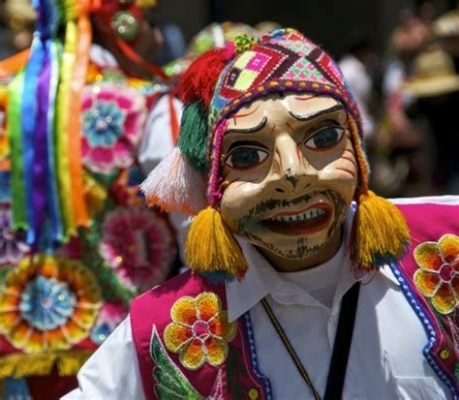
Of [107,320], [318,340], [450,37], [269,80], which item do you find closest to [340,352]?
[318,340]

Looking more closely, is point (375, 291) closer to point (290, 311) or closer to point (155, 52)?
point (290, 311)

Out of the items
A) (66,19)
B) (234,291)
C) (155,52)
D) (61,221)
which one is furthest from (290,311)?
(155,52)

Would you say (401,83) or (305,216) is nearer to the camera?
(305,216)

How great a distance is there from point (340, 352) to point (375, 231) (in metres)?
0.26

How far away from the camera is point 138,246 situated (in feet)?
12.9

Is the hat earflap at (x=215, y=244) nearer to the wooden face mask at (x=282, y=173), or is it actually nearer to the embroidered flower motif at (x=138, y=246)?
the wooden face mask at (x=282, y=173)

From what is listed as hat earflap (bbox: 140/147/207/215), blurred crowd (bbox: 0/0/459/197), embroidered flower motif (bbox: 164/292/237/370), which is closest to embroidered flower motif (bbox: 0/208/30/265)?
blurred crowd (bbox: 0/0/459/197)

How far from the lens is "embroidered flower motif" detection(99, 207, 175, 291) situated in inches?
154

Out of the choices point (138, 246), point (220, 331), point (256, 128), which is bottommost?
point (138, 246)

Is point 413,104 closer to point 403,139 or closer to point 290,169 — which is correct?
point 403,139

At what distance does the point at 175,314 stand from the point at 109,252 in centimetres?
136

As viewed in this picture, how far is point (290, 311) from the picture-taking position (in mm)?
2559

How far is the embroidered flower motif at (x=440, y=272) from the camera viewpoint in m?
2.55

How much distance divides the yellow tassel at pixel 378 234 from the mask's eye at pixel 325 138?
0.15 metres
